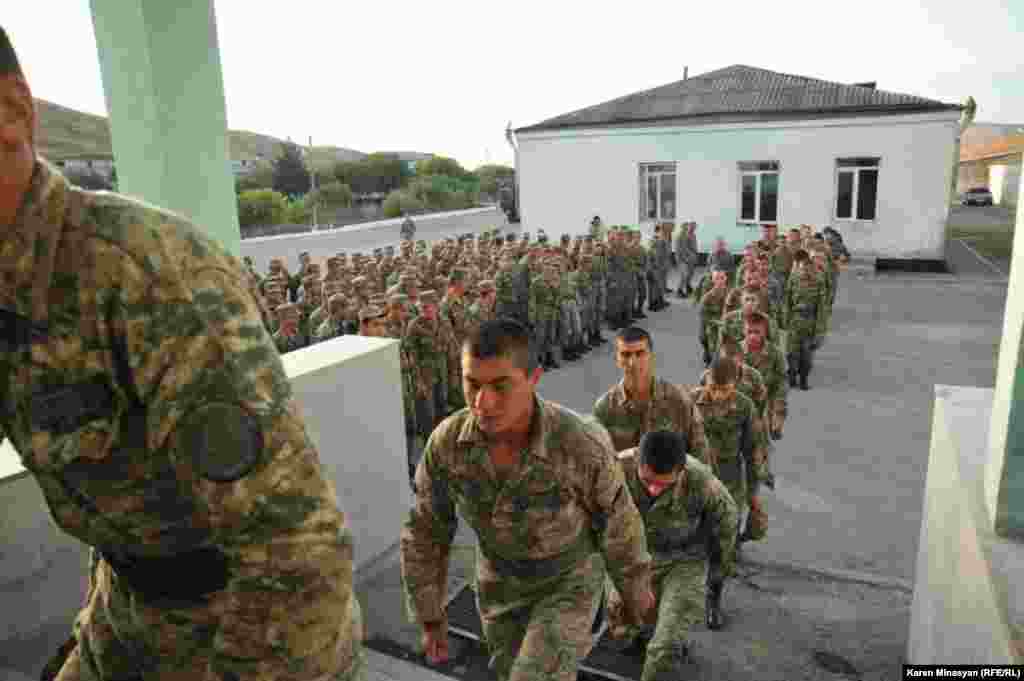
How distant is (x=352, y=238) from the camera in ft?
86.5

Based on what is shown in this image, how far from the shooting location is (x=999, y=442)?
7.14 ft

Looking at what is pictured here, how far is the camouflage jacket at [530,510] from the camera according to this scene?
2602mm

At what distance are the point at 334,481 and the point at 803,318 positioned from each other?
6.48m

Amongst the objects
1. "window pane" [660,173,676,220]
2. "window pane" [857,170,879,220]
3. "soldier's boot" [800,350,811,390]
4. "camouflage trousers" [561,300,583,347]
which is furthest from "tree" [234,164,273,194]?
"soldier's boot" [800,350,811,390]

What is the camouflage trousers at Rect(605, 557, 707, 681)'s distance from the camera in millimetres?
3242

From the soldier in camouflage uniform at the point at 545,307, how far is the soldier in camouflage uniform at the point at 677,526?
630cm

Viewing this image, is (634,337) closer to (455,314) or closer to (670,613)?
(670,613)

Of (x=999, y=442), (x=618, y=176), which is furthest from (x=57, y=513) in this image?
(x=618, y=176)

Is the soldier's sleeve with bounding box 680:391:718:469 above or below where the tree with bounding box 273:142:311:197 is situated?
below

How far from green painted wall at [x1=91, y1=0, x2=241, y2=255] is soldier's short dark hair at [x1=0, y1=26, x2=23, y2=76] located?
2.86 metres

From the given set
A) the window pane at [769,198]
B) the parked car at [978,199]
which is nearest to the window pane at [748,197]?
the window pane at [769,198]

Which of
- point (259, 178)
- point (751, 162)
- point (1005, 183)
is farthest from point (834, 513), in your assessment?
point (1005, 183)

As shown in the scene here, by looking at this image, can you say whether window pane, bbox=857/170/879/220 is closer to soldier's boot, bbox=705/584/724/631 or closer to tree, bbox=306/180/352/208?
soldier's boot, bbox=705/584/724/631

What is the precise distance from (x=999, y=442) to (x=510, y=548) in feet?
5.38
